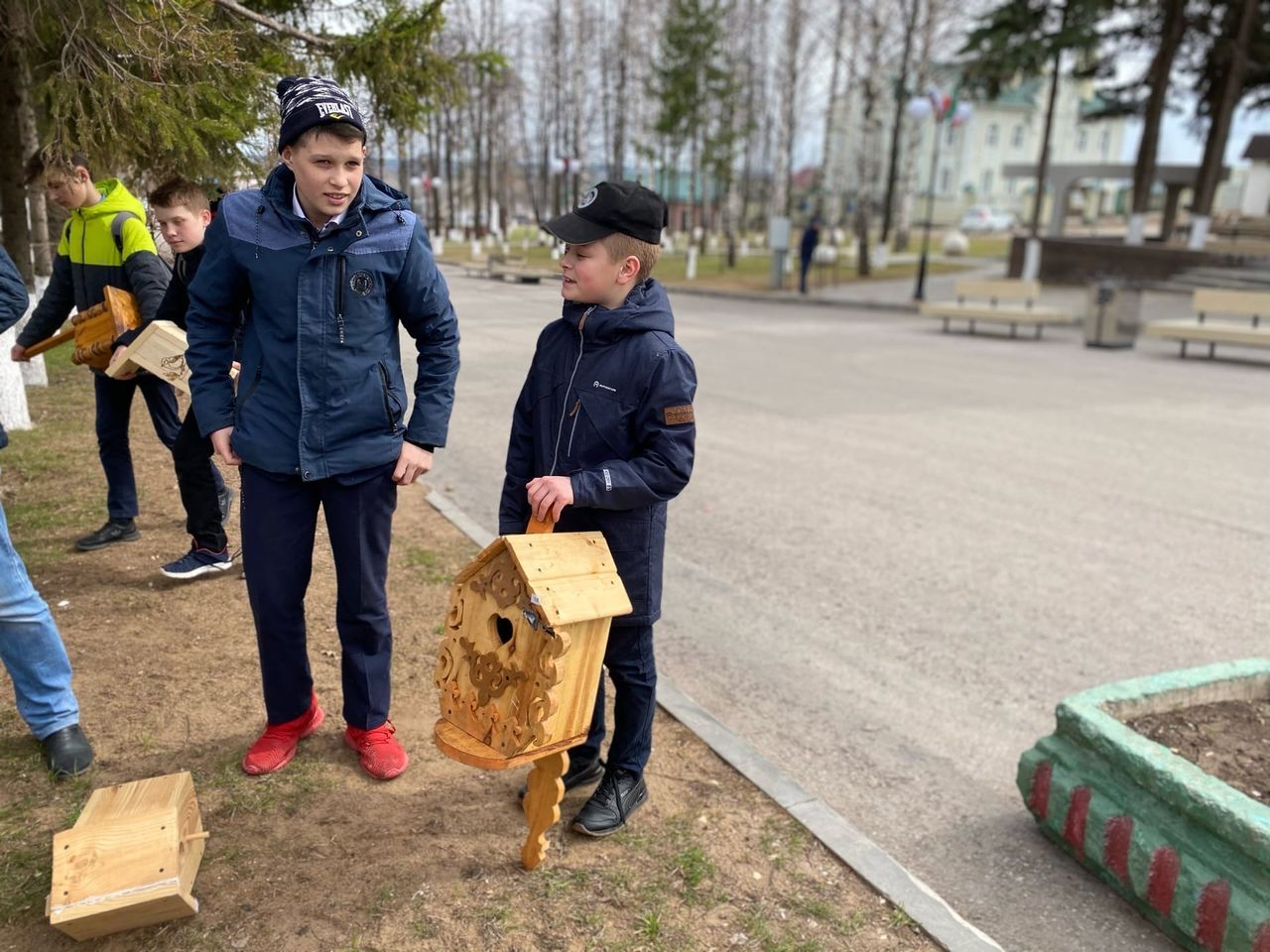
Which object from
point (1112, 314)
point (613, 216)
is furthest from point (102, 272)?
point (1112, 314)

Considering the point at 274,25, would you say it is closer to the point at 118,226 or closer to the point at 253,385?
the point at 118,226

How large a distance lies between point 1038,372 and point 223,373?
1202cm

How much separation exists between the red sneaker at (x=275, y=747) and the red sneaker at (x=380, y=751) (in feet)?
0.53

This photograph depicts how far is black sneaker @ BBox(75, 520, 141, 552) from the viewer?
184 inches

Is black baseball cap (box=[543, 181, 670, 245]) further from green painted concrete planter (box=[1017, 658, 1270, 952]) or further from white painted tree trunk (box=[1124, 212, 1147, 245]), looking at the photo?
white painted tree trunk (box=[1124, 212, 1147, 245])

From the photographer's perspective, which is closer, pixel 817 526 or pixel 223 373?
pixel 223 373

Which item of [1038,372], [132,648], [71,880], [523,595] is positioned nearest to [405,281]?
[523,595]

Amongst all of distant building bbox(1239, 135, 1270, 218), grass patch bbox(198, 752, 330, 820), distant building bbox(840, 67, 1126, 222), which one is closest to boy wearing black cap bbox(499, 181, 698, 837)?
grass patch bbox(198, 752, 330, 820)

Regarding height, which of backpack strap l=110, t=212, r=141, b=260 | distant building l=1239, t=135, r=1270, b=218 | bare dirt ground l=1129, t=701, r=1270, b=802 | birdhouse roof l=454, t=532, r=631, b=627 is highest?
distant building l=1239, t=135, r=1270, b=218

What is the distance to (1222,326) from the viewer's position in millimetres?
14523

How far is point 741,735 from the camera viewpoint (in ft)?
12.1

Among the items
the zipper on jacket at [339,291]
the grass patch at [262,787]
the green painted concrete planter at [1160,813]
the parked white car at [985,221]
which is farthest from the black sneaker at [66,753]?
the parked white car at [985,221]

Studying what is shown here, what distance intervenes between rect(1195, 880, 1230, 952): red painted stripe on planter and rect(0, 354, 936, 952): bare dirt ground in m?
0.72

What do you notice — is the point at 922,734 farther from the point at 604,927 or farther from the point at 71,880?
the point at 71,880
